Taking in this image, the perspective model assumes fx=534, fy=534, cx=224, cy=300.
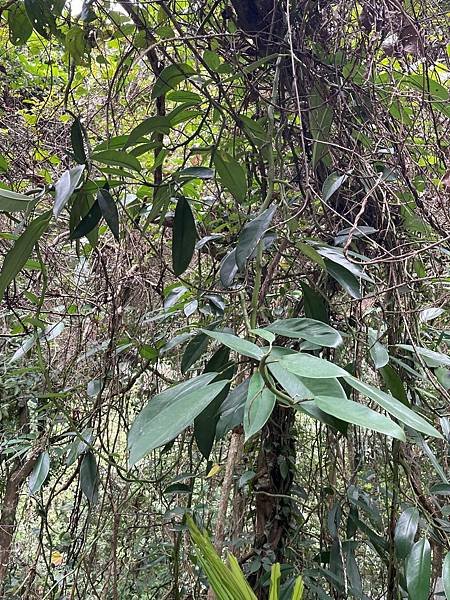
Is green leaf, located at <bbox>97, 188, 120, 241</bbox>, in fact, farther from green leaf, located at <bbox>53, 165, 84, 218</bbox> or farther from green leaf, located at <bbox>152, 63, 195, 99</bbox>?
green leaf, located at <bbox>152, 63, 195, 99</bbox>

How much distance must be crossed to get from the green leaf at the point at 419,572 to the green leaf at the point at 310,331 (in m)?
0.30

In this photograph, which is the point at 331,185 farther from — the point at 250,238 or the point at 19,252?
the point at 19,252


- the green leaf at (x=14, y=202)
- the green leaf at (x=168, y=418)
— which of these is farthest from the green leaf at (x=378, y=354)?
the green leaf at (x=14, y=202)

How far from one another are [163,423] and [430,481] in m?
0.86

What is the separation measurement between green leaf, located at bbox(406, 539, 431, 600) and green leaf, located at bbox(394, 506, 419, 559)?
0.02 m

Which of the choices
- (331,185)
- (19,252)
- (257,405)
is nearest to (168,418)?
(257,405)

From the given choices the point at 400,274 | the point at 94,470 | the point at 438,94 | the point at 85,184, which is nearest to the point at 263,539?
the point at 94,470

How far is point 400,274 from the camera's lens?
0.76m

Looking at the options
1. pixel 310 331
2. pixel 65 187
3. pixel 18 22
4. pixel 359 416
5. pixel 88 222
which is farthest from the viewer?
pixel 18 22

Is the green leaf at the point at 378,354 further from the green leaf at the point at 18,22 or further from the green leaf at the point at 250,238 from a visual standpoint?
the green leaf at the point at 18,22

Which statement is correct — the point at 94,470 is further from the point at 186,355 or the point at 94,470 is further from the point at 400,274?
the point at 400,274

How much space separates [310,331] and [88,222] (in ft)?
1.06

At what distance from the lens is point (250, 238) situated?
56 cm

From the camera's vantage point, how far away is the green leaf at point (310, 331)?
0.39 m
